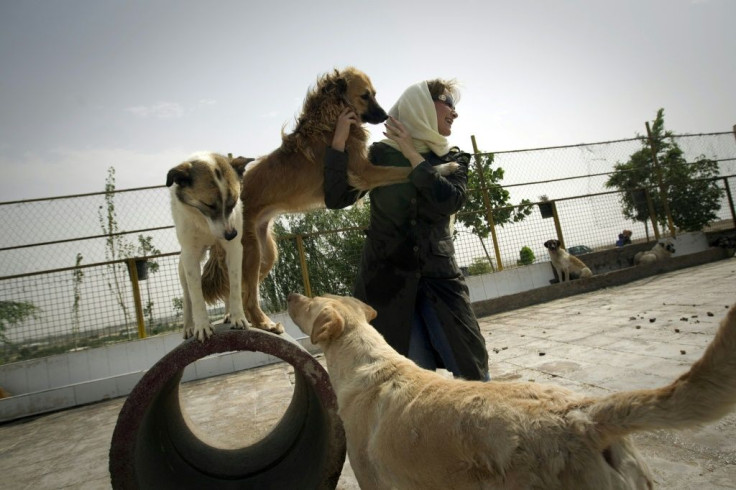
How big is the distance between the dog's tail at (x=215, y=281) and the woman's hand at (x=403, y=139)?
1444mm

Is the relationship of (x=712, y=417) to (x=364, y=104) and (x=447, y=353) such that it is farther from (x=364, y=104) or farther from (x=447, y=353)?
(x=364, y=104)

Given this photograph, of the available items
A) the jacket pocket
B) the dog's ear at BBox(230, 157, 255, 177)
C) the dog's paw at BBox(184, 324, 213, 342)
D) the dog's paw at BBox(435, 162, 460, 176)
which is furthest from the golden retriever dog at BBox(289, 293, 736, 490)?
the dog's ear at BBox(230, 157, 255, 177)

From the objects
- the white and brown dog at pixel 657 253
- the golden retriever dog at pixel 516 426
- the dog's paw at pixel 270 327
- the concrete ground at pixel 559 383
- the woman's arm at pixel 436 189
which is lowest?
the concrete ground at pixel 559 383

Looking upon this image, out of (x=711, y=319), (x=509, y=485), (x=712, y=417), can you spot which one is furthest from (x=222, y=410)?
(x=711, y=319)

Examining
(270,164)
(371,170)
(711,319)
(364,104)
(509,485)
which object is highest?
(364,104)

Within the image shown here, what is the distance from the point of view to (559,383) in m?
4.02

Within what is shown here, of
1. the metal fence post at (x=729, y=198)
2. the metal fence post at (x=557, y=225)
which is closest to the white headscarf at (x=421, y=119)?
the metal fence post at (x=557, y=225)

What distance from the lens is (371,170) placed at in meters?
2.98

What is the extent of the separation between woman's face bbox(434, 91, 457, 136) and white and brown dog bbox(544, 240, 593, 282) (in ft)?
30.9

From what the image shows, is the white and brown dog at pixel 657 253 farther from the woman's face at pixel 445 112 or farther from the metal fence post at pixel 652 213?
the woman's face at pixel 445 112

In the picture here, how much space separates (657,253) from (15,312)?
52.2 ft

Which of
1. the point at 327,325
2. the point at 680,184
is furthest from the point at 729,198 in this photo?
the point at 327,325

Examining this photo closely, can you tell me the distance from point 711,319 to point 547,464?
5.84 metres

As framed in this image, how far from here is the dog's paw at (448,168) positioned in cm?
268
